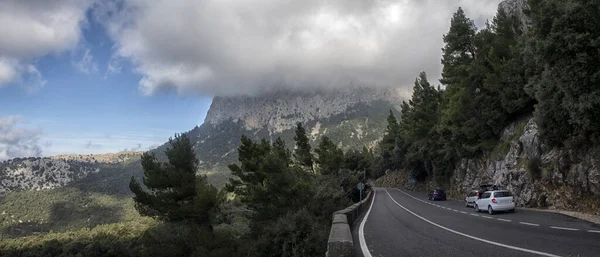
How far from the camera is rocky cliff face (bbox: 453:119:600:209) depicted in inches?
739

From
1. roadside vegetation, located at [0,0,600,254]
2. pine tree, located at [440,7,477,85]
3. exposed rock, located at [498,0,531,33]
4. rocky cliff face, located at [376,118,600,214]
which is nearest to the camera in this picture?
roadside vegetation, located at [0,0,600,254]

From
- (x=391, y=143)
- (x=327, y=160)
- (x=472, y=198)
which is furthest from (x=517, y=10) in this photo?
(x=391, y=143)

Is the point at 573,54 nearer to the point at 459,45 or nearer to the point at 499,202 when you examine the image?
the point at 499,202

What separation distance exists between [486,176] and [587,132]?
16.8m

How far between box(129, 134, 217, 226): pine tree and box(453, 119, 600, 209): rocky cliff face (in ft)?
76.8

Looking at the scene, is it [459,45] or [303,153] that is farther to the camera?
[303,153]

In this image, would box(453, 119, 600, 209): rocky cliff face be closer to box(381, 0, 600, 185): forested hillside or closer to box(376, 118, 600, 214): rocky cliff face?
box(376, 118, 600, 214): rocky cliff face

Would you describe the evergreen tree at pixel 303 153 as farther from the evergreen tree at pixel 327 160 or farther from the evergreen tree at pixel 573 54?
the evergreen tree at pixel 573 54

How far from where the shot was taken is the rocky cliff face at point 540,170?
18781 millimetres

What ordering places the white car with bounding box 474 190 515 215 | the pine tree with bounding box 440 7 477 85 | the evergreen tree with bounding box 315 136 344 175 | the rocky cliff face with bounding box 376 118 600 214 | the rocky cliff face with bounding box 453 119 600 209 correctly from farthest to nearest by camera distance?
the evergreen tree with bounding box 315 136 344 175 < the pine tree with bounding box 440 7 477 85 < the white car with bounding box 474 190 515 215 < the rocky cliff face with bounding box 453 119 600 209 < the rocky cliff face with bounding box 376 118 600 214

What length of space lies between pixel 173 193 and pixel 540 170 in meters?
26.5

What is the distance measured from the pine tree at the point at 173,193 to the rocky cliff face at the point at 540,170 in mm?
23407

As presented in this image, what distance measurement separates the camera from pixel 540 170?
77.8ft

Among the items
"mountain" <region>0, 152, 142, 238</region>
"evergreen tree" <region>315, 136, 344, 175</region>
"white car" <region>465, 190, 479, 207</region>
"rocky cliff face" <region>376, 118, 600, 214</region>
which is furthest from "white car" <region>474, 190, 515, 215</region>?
"mountain" <region>0, 152, 142, 238</region>
